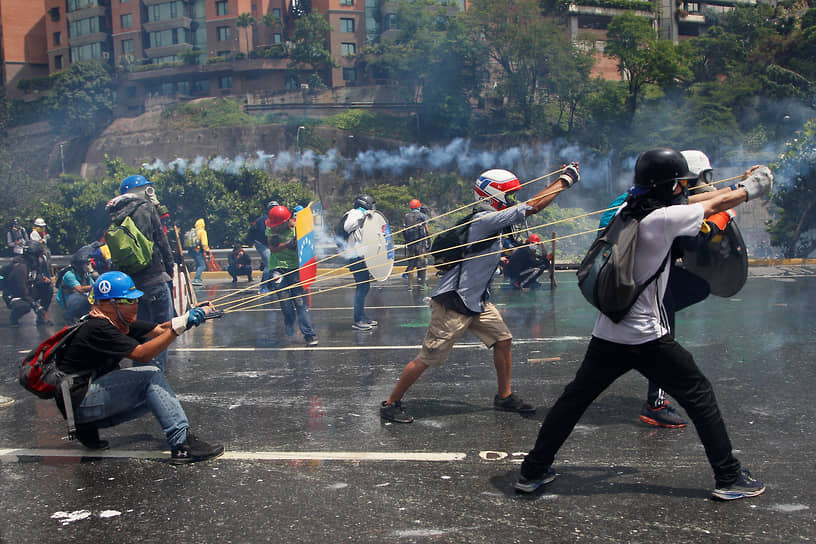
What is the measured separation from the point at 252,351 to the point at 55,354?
3913 mm

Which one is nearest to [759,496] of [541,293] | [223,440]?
[223,440]

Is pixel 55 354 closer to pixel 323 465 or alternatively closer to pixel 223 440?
pixel 223 440

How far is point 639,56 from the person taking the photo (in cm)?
5272

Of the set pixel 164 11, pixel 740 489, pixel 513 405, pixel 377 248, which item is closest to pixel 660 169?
pixel 740 489

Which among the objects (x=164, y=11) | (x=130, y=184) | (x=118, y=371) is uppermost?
(x=164, y=11)

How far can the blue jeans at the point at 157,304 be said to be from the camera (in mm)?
6566

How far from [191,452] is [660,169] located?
10.4 feet

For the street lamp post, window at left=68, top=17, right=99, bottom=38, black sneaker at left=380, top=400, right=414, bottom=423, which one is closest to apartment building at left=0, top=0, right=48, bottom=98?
window at left=68, top=17, right=99, bottom=38

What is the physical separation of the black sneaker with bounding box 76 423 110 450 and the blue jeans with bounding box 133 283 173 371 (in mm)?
1658

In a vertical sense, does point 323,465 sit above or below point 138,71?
below

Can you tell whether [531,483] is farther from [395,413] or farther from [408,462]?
[395,413]

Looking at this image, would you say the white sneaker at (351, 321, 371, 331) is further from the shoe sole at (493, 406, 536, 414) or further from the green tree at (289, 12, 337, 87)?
the green tree at (289, 12, 337, 87)

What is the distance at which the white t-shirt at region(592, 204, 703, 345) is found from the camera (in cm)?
369

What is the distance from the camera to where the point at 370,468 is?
4414 millimetres
